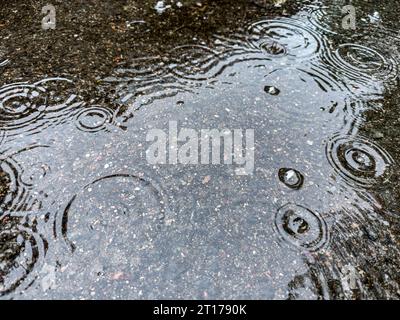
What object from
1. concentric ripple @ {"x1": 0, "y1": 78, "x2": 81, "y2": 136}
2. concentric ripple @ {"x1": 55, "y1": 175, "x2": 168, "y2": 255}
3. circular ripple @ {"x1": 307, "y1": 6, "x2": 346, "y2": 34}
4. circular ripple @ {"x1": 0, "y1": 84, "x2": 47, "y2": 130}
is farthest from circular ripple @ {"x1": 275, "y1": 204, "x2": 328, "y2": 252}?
circular ripple @ {"x1": 307, "y1": 6, "x2": 346, "y2": 34}

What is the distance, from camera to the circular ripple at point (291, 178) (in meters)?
2.58

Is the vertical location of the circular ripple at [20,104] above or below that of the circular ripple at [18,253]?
above

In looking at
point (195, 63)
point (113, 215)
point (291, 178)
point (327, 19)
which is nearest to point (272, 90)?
Answer: point (195, 63)

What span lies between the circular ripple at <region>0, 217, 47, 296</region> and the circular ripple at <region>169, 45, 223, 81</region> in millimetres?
1866

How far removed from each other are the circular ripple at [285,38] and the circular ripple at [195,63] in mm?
518

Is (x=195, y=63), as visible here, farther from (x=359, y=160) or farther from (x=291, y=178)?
(x=359, y=160)

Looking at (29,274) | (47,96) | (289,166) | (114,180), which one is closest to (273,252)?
(289,166)

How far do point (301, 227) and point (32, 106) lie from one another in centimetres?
238

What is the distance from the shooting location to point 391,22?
4113 millimetres

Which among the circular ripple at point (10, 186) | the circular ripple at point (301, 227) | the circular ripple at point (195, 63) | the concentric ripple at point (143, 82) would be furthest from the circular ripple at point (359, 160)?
the circular ripple at point (10, 186)

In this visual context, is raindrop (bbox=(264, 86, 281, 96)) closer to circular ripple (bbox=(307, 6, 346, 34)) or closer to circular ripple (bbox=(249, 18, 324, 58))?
circular ripple (bbox=(249, 18, 324, 58))

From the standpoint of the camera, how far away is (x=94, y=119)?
2.95 m

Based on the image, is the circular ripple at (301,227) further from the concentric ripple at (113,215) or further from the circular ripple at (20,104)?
the circular ripple at (20,104)

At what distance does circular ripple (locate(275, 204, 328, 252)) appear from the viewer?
231 centimetres
